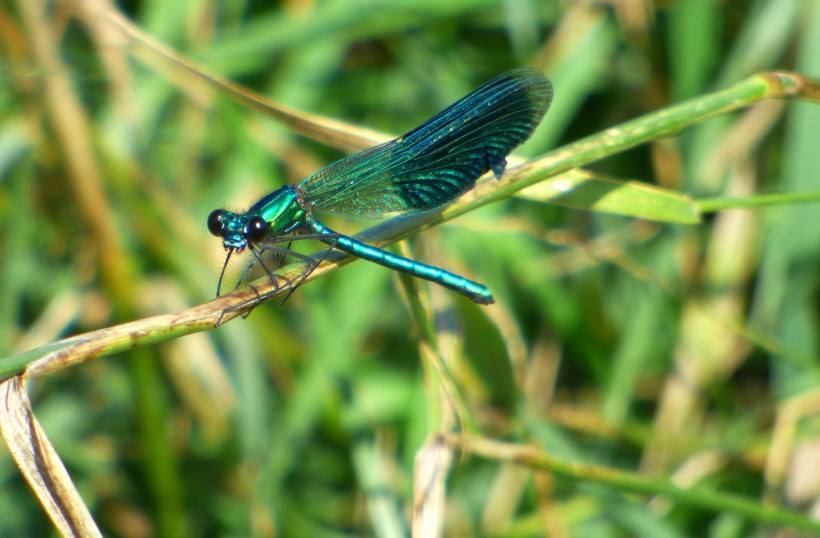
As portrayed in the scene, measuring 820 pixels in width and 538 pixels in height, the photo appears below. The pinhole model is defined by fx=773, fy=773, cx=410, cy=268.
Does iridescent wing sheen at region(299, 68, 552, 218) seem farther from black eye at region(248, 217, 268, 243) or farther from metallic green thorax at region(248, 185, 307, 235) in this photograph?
black eye at region(248, 217, 268, 243)

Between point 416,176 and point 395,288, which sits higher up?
point 395,288

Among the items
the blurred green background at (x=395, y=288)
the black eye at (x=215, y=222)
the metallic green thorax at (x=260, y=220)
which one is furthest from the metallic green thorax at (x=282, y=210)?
the blurred green background at (x=395, y=288)

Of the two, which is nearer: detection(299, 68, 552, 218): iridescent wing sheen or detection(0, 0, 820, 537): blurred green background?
detection(299, 68, 552, 218): iridescent wing sheen

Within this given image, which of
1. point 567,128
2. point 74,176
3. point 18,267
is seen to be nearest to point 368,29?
point 567,128

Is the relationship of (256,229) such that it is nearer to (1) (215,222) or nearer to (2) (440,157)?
(1) (215,222)

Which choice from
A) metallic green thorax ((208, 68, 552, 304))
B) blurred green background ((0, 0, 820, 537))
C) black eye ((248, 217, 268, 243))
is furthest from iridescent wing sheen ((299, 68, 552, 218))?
blurred green background ((0, 0, 820, 537))

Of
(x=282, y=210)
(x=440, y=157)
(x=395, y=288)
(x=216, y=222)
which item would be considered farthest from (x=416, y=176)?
(x=395, y=288)

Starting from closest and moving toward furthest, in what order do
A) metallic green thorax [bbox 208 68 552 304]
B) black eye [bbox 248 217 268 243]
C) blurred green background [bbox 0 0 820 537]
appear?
metallic green thorax [bbox 208 68 552 304]
black eye [bbox 248 217 268 243]
blurred green background [bbox 0 0 820 537]

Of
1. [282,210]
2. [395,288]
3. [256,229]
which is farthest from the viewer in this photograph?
[395,288]
